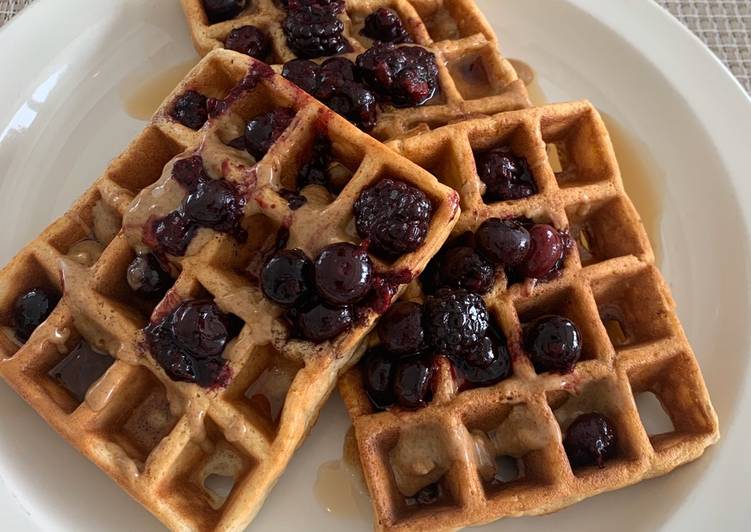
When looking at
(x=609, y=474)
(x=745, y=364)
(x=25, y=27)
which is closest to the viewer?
(x=609, y=474)

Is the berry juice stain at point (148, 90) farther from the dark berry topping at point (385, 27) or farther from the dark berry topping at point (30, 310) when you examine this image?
the dark berry topping at point (30, 310)

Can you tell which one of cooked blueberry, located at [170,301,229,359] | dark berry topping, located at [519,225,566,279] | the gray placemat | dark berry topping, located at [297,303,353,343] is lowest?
the gray placemat

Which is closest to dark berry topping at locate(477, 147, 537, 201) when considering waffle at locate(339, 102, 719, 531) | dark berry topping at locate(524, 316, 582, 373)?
waffle at locate(339, 102, 719, 531)

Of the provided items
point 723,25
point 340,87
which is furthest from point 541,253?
point 723,25

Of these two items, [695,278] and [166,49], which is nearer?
[695,278]

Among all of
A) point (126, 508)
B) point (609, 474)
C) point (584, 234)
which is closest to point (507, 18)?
point (584, 234)

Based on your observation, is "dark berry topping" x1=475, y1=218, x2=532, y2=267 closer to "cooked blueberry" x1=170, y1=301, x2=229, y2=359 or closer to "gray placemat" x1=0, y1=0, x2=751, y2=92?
"cooked blueberry" x1=170, y1=301, x2=229, y2=359

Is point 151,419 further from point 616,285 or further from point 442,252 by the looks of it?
point 616,285

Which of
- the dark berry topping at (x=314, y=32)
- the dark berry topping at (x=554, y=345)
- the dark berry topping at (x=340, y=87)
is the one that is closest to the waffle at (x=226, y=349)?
the dark berry topping at (x=340, y=87)
